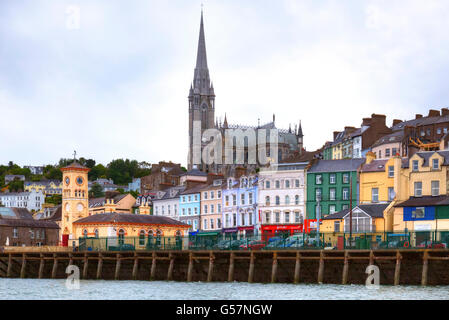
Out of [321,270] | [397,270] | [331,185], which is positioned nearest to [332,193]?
[331,185]

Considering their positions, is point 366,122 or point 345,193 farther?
point 366,122

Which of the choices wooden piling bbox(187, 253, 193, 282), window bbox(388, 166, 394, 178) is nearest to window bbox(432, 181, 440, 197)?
window bbox(388, 166, 394, 178)

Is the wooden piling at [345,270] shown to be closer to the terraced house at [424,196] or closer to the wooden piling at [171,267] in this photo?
the wooden piling at [171,267]

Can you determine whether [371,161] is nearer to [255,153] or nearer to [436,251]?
[436,251]

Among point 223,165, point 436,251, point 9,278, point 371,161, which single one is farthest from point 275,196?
point 223,165

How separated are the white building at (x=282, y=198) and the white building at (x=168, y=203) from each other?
19385mm

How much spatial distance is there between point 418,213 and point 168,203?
48.2 m

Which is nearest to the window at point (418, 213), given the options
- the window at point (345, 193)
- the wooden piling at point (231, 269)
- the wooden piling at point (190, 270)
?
the window at point (345, 193)

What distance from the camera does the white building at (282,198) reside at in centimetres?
9169

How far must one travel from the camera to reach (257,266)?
56406 mm

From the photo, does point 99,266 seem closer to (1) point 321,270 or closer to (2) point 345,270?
(1) point 321,270

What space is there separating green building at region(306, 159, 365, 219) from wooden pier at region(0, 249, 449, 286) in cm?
2807

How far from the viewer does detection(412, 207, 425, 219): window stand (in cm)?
7212
